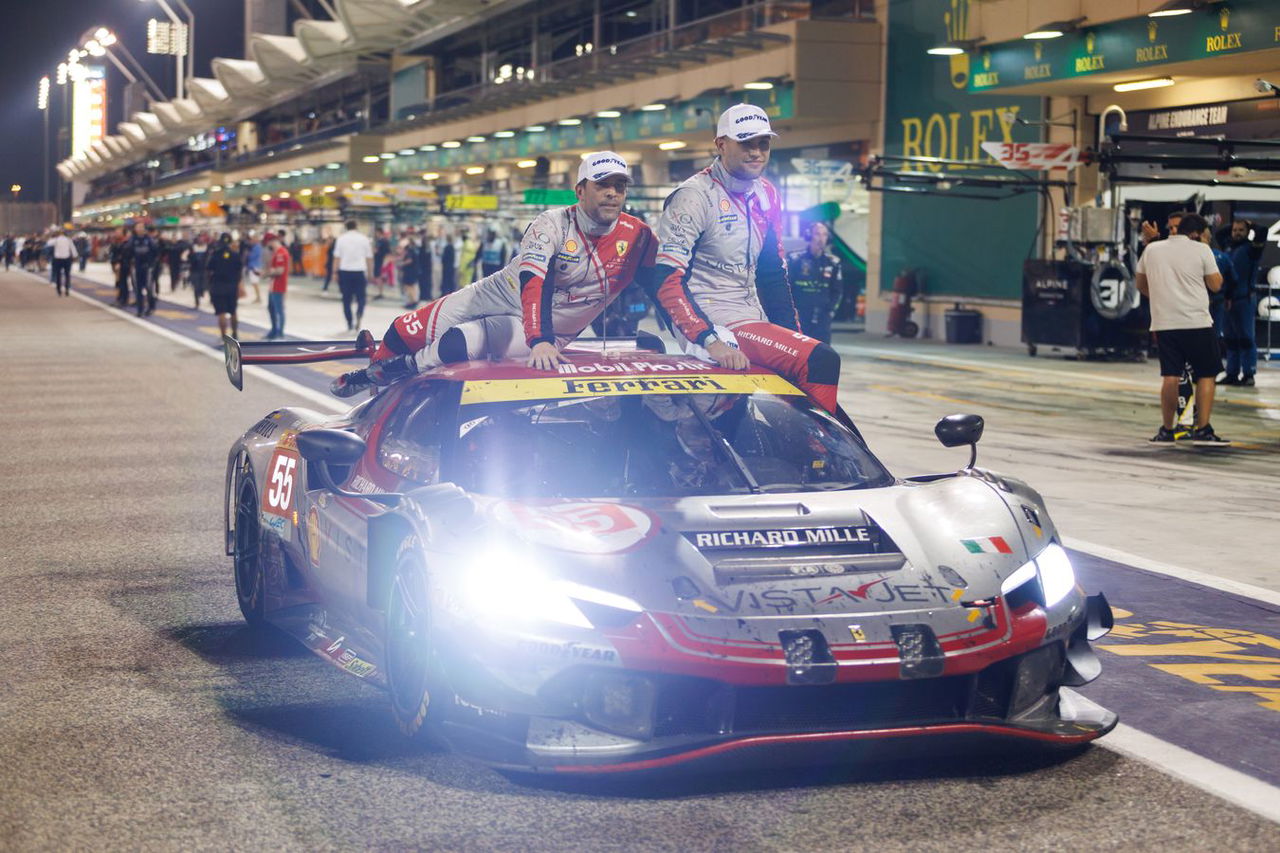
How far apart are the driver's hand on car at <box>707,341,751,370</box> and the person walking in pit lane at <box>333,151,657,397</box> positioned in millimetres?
836

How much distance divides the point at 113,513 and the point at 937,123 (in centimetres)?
2335

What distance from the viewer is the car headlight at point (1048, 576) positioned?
4805mm

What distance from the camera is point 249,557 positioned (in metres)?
6.79

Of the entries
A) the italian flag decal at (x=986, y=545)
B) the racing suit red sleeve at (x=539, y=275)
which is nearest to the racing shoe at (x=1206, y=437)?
the racing suit red sleeve at (x=539, y=275)

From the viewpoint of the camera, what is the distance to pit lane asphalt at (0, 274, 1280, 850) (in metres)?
4.23

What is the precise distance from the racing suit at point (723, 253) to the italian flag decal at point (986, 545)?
2.54m

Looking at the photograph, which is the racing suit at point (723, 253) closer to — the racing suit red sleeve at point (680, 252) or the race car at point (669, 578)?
the racing suit red sleeve at point (680, 252)

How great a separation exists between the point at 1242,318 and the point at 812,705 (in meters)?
17.3

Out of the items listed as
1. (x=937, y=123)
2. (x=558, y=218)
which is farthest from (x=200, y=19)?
(x=558, y=218)

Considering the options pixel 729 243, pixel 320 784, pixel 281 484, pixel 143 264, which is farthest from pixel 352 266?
pixel 320 784

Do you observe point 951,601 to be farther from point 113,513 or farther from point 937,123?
point 937,123

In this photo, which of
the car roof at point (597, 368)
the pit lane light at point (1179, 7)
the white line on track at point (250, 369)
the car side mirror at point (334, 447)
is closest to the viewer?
the car side mirror at point (334, 447)

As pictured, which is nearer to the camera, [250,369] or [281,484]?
[281,484]

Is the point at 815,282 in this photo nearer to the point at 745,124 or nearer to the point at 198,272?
the point at 745,124
